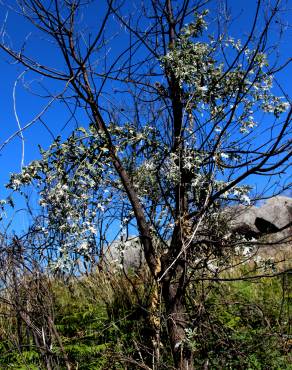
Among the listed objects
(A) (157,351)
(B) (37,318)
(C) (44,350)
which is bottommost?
(A) (157,351)

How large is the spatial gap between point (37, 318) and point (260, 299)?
132 inches

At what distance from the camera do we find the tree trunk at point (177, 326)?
11.3 ft

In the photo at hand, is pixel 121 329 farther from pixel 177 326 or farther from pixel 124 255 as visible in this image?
pixel 177 326

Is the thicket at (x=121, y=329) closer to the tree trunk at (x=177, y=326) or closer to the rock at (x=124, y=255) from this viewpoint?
the tree trunk at (x=177, y=326)

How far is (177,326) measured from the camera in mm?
3492

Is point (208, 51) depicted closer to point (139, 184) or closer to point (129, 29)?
point (129, 29)

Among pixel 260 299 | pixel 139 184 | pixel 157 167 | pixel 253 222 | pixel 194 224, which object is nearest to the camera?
pixel 194 224

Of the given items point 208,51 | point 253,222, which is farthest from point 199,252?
point 253,222

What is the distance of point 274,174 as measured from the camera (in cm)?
336

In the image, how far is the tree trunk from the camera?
3.43 meters

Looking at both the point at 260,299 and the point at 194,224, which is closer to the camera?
the point at 194,224

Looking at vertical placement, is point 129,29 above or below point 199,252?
Result: above

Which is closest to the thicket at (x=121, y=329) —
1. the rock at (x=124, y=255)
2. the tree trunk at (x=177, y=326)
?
the tree trunk at (x=177, y=326)

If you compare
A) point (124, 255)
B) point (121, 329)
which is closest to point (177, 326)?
point (124, 255)
